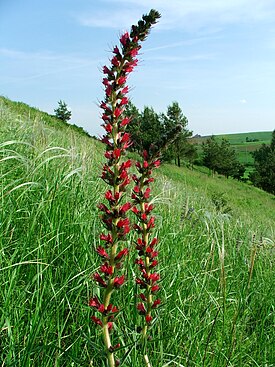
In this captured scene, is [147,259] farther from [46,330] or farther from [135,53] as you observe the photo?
[46,330]

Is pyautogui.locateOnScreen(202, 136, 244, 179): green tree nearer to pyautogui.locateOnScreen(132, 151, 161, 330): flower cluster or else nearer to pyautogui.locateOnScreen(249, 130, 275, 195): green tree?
pyautogui.locateOnScreen(249, 130, 275, 195): green tree

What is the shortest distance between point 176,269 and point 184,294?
202 millimetres

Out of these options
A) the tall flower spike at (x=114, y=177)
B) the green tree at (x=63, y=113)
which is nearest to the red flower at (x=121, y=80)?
the tall flower spike at (x=114, y=177)

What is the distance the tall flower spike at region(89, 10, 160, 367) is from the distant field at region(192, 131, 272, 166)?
379 ft

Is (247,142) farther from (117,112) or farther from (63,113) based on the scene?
(117,112)

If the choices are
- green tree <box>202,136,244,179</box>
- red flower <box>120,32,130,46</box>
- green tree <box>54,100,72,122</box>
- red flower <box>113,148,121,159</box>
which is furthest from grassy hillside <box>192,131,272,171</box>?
red flower <box>113,148,121,159</box>

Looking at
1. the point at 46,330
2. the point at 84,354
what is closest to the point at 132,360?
the point at 84,354

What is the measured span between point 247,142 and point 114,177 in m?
160

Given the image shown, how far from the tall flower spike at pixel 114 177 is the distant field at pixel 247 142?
11553cm

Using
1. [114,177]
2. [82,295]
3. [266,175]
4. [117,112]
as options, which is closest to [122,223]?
[114,177]

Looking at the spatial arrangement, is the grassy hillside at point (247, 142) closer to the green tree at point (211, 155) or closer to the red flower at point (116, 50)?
the green tree at point (211, 155)

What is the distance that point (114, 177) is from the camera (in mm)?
1524

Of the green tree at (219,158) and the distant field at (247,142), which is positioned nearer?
the green tree at (219,158)

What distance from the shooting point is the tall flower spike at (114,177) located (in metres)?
1.50
